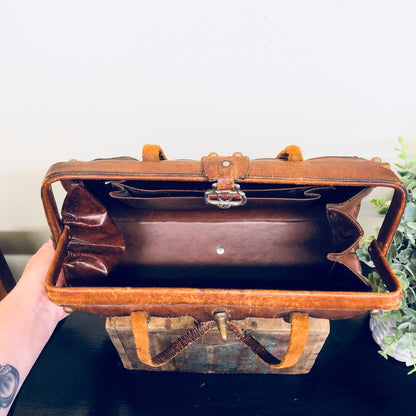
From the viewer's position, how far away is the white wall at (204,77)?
2.64ft

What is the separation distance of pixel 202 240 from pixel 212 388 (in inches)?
14.8

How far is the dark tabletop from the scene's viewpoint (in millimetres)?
737

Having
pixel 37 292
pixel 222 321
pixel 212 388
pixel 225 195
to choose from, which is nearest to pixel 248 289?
pixel 222 321

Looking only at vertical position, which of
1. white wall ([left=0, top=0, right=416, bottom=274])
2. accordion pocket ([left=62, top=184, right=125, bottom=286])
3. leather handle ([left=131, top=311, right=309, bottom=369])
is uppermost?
white wall ([left=0, top=0, right=416, bottom=274])

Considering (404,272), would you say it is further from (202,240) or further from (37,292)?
(37,292)

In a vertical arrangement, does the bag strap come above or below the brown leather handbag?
above

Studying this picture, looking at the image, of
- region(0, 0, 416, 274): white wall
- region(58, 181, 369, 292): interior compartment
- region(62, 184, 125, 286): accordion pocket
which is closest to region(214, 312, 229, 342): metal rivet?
region(58, 181, 369, 292): interior compartment

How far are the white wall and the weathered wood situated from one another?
57cm

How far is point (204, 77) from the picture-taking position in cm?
90

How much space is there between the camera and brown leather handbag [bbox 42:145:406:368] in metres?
0.61

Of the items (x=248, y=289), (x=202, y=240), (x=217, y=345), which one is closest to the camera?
(x=248, y=289)

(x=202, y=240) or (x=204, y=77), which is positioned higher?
(x=204, y=77)

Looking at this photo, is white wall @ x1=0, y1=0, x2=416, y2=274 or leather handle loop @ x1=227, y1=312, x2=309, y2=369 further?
white wall @ x1=0, y1=0, x2=416, y2=274

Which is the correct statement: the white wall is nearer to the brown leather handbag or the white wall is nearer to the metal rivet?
the brown leather handbag
